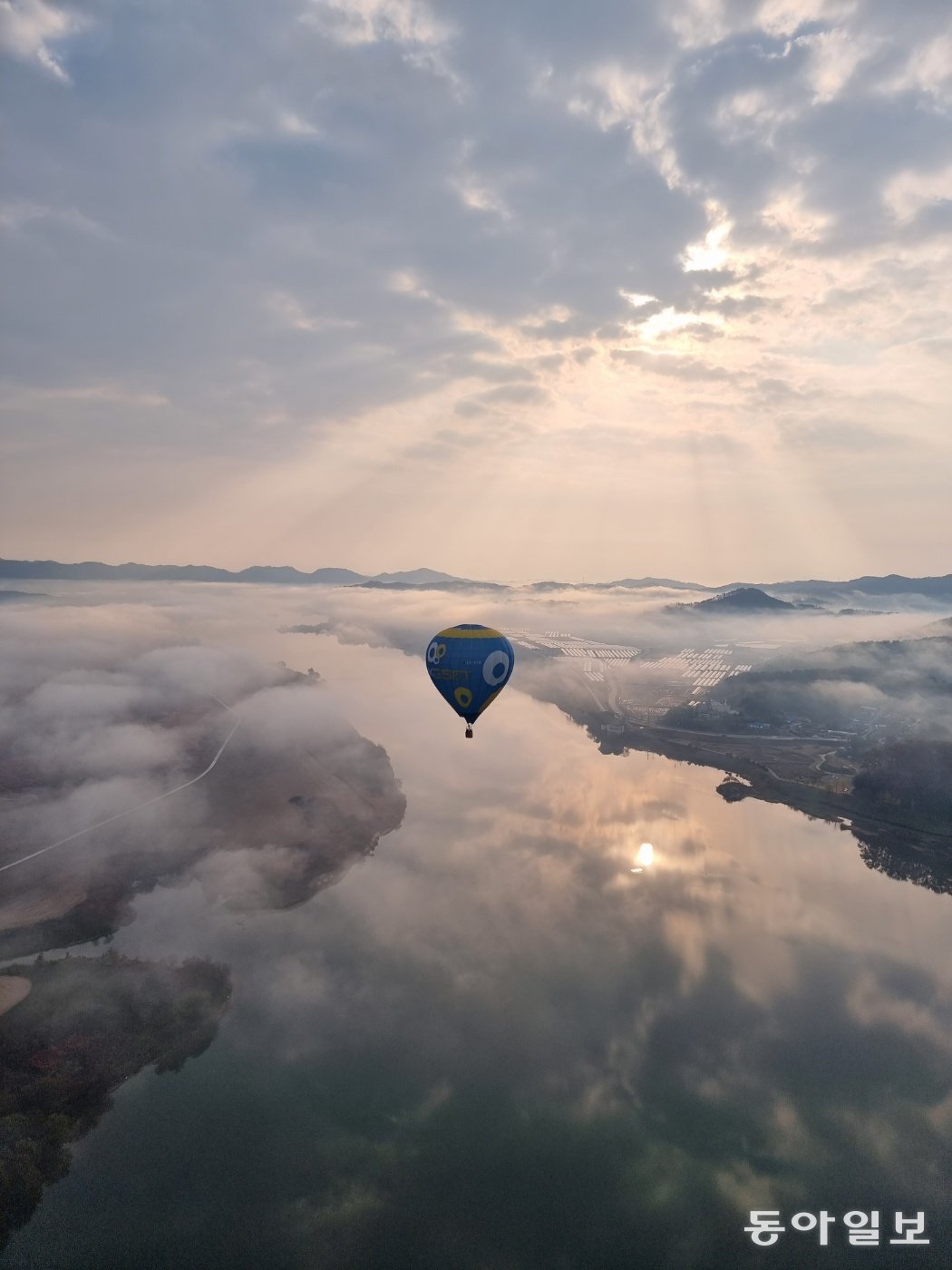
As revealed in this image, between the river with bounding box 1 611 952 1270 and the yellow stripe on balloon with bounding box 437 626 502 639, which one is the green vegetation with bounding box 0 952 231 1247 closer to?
the river with bounding box 1 611 952 1270

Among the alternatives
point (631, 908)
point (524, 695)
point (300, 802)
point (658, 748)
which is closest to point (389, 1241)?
point (631, 908)

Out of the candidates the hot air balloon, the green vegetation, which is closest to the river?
the green vegetation

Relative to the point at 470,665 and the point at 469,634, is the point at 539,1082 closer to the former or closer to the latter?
the point at 470,665

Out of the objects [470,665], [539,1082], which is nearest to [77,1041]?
[539,1082]

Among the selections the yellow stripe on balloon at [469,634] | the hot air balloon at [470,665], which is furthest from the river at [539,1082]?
the yellow stripe on balloon at [469,634]

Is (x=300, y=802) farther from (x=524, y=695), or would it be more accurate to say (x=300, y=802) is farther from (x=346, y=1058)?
(x=524, y=695)

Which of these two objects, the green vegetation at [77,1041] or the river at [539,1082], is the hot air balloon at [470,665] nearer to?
the river at [539,1082]

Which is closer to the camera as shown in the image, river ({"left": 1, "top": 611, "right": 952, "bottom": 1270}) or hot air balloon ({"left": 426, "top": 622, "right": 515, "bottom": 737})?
river ({"left": 1, "top": 611, "right": 952, "bottom": 1270})
